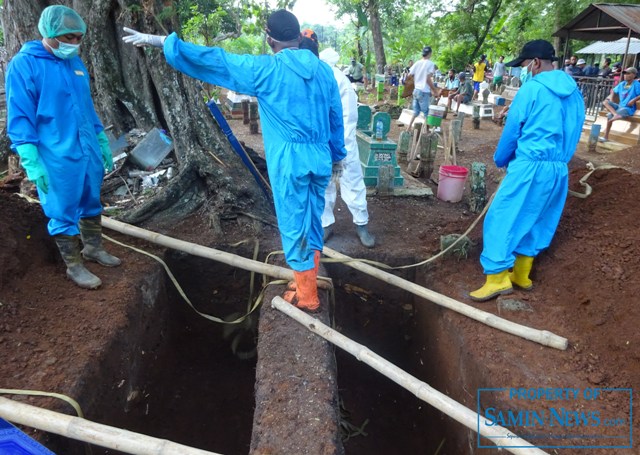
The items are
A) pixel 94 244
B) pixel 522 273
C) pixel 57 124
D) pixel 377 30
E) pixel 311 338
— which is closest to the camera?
pixel 311 338

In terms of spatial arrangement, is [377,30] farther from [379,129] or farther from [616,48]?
[379,129]

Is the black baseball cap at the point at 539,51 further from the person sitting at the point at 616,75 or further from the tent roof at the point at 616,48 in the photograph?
the tent roof at the point at 616,48

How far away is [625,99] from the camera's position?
988 centimetres

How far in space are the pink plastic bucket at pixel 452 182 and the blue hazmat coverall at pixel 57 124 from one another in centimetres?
431

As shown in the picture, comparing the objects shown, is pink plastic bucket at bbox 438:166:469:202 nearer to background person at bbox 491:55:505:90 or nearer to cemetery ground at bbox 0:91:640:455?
cemetery ground at bbox 0:91:640:455

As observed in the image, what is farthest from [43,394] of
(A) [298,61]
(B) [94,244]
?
(A) [298,61]

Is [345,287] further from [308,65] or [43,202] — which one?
[43,202]

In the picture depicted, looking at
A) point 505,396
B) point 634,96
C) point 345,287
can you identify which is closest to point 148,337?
point 345,287

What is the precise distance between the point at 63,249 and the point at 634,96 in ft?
37.2

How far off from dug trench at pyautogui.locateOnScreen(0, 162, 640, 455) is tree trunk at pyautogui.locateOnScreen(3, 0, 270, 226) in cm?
36

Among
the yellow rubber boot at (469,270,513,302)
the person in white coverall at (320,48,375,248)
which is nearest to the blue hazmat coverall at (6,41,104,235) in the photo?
the person in white coverall at (320,48,375,248)

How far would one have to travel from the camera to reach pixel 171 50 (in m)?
2.62

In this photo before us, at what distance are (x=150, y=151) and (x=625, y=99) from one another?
1017 centimetres

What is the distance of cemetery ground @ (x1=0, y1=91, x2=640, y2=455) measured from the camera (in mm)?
2873
